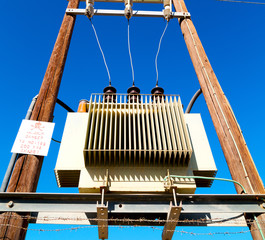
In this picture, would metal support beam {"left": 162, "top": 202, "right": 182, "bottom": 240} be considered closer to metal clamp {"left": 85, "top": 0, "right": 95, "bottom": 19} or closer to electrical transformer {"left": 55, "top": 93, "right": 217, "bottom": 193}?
electrical transformer {"left": 55, "top": 93, "right": 217, "bottom": 193}

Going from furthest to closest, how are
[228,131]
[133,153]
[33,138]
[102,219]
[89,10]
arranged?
[89,10] < [133,153] < [228,131] < [33,138] < [102,219]

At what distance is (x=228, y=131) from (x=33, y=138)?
2627mm

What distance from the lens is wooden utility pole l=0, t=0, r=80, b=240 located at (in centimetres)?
232

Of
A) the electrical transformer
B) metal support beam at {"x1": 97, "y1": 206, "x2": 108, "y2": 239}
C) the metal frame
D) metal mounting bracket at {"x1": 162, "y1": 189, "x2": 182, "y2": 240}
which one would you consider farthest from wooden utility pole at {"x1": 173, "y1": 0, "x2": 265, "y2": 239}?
metal support beam at {"x1": 97, "y1": 206, "x2": 108, "y2": 239}

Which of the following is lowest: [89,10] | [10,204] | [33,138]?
[10,204]

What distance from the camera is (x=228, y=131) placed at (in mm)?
3248

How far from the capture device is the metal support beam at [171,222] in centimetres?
260

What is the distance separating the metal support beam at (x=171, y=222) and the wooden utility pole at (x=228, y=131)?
79 cm

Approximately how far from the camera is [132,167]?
3.63 m

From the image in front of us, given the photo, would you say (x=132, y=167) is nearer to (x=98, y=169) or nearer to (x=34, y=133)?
(x=98, y=169)

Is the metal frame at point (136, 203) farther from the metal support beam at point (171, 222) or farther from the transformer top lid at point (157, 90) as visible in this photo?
the transformer top lid at point (157, 90)

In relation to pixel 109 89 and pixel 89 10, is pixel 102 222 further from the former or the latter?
pixel 89 10

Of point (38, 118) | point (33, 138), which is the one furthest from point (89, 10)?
point (33, 138)

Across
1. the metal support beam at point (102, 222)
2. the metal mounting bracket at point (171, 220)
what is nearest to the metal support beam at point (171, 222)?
the metal mounting bracket at point (171, 220)
